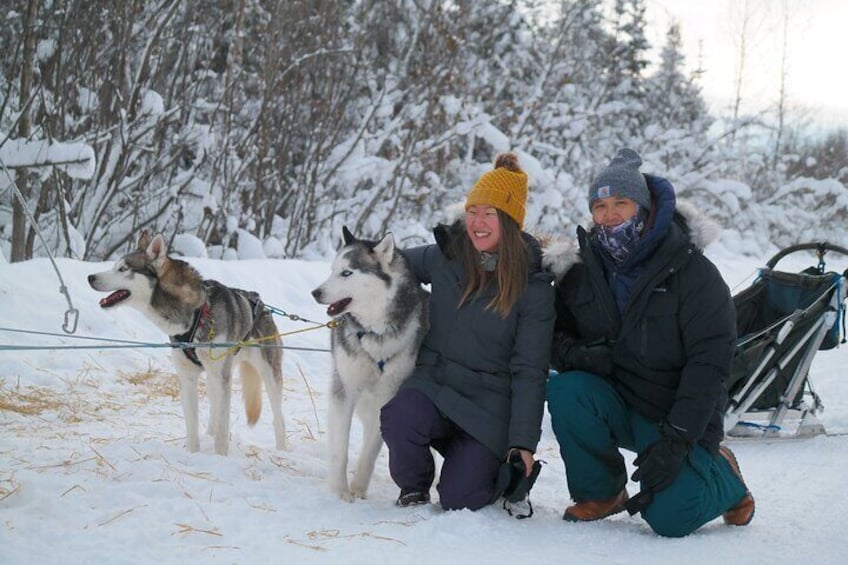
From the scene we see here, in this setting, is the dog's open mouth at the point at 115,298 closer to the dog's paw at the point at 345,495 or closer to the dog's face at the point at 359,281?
the dog's face at the point at 359,281

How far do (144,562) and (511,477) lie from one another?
113 centimetres

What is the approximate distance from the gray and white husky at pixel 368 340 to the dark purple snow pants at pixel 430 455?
154 mm

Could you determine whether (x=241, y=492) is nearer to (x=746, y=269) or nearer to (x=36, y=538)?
(x=36, y=538)

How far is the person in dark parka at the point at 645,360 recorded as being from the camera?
224 cm

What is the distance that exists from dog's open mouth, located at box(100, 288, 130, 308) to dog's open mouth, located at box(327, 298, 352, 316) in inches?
40.8

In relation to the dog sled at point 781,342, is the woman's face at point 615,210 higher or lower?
higher

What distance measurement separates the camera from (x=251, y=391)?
11.5 feet

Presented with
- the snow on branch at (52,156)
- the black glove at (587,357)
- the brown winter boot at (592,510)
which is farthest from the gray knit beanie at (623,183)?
the snow on branch at (52,156)

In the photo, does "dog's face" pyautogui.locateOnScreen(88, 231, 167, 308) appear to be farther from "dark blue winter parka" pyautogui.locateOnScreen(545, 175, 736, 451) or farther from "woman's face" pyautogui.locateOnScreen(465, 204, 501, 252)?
"dark blue winter parka" pyautogui.locateOnScreen(545, 175, 736, 451)

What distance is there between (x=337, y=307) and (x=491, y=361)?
0.58 m

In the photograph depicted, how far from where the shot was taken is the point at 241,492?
2396mm

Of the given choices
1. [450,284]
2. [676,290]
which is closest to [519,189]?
[450,284]

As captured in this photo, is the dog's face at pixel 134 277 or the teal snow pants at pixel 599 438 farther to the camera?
the dog's face at pixel 134 277

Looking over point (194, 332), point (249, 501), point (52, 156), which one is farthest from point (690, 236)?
point (52, 156)
